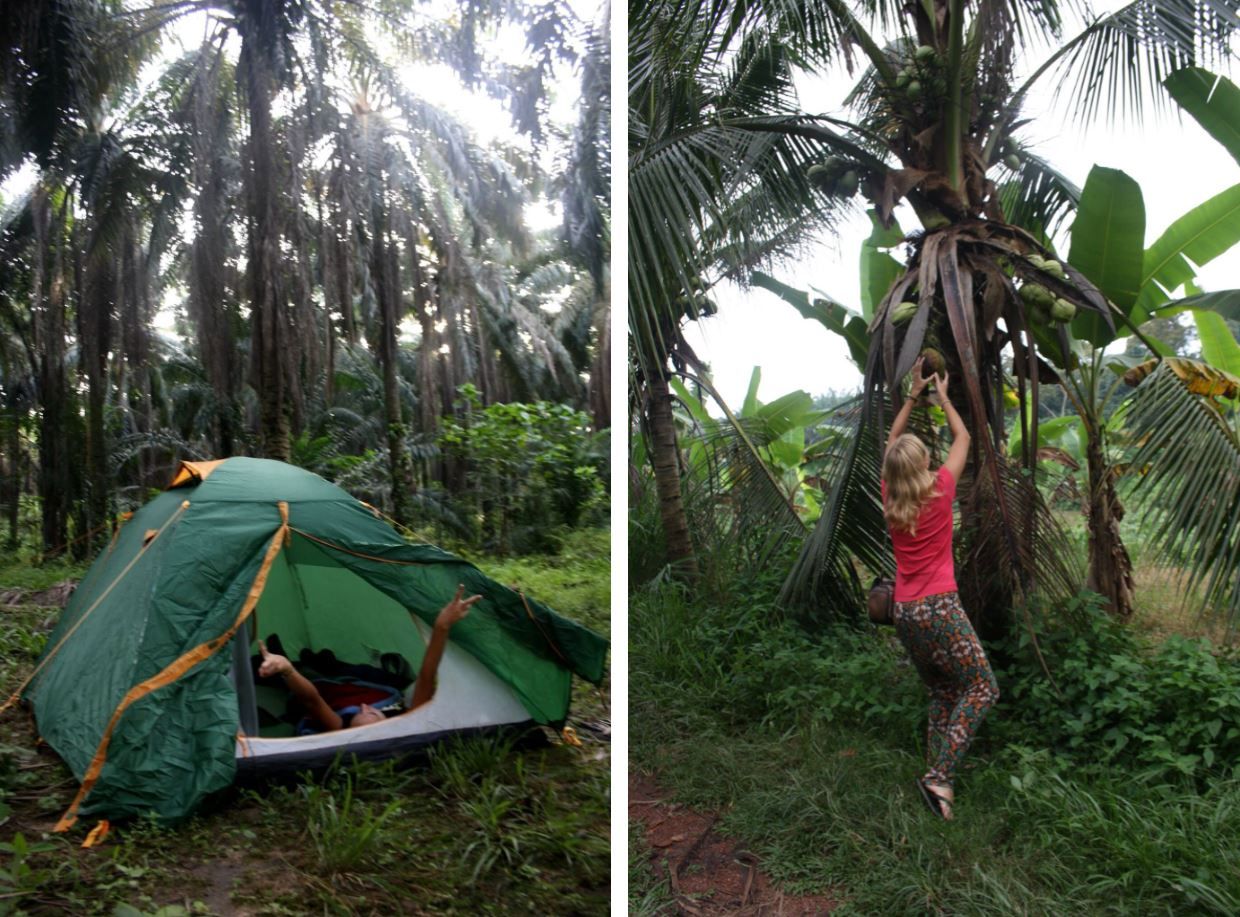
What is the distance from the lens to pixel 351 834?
175 cm

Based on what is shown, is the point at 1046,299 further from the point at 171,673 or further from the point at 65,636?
the point at 65,636

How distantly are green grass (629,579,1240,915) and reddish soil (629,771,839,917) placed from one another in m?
0.03

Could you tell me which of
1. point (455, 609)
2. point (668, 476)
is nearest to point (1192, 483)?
point (668, 476)

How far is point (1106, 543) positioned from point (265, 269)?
6.30 feet

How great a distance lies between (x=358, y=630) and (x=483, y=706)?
0.45m

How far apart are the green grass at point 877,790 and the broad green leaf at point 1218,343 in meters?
0.87

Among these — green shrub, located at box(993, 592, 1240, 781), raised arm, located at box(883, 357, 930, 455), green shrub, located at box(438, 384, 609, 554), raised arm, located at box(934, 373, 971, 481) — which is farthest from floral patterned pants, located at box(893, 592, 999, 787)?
green shrub, located at box(438, 384, 609, 554)

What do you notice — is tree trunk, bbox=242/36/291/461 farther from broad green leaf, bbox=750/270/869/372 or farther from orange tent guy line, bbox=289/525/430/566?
broad green leaf, bbox=750/270/869/372

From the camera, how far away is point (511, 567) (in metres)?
2.09

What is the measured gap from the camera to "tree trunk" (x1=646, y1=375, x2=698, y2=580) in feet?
8.69

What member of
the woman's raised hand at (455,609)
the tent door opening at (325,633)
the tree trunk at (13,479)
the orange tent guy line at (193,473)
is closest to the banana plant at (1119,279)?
the woman's raised hand at (455,609)

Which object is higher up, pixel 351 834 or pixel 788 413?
pixel 788 413

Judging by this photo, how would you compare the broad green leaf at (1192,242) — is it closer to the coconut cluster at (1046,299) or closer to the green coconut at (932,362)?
the coconut cluster at (1046,299)

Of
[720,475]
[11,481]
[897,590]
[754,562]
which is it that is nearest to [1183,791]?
[897,590]
